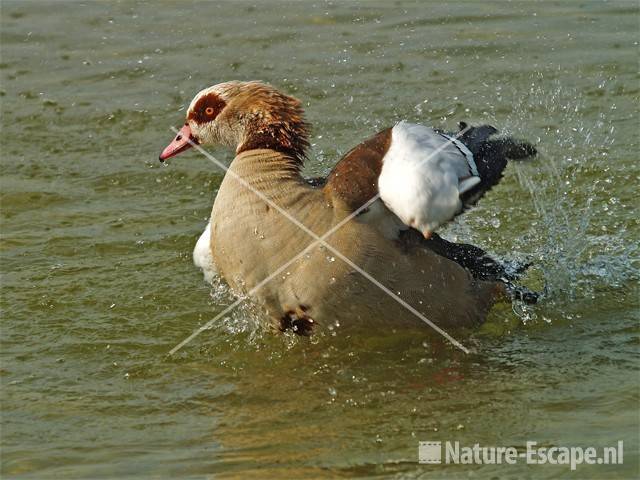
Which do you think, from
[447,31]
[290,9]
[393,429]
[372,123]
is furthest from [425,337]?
[290,9]

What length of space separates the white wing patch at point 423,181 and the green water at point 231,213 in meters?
0.69

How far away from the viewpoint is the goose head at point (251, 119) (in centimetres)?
634

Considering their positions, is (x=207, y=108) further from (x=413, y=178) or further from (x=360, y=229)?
(x=413, y=178)

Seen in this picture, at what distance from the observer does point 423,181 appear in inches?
221

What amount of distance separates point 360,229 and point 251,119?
1.09 metres

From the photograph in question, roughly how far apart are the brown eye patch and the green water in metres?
1.03

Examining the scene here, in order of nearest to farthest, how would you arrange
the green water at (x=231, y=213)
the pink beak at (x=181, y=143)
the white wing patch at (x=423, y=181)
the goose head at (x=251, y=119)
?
1. the green water at (x=231, y=213)
2. the white wing patch at (x=423, y=181)
3. the goose head at (x=251, y=119)
4. the pink beak at (x=181, y=143)

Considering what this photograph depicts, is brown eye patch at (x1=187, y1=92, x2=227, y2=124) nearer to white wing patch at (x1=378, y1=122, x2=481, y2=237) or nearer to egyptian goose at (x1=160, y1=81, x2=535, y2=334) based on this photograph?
egyptian goose at (x1=160, y1=81, x2=535, y2=334)

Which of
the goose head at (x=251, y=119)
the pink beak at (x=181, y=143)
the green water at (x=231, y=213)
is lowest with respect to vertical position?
the green water at (x=231, y=213)

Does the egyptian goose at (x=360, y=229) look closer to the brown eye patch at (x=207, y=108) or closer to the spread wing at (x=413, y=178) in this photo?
the spread wing at (x=413, y=178)

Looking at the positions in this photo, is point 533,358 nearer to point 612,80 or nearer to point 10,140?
point 612,80

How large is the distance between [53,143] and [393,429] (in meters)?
5.29

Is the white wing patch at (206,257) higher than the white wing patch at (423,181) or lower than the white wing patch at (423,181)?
lower

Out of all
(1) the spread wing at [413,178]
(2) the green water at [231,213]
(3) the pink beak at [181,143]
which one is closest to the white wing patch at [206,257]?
(2) the green water at [231,213]
